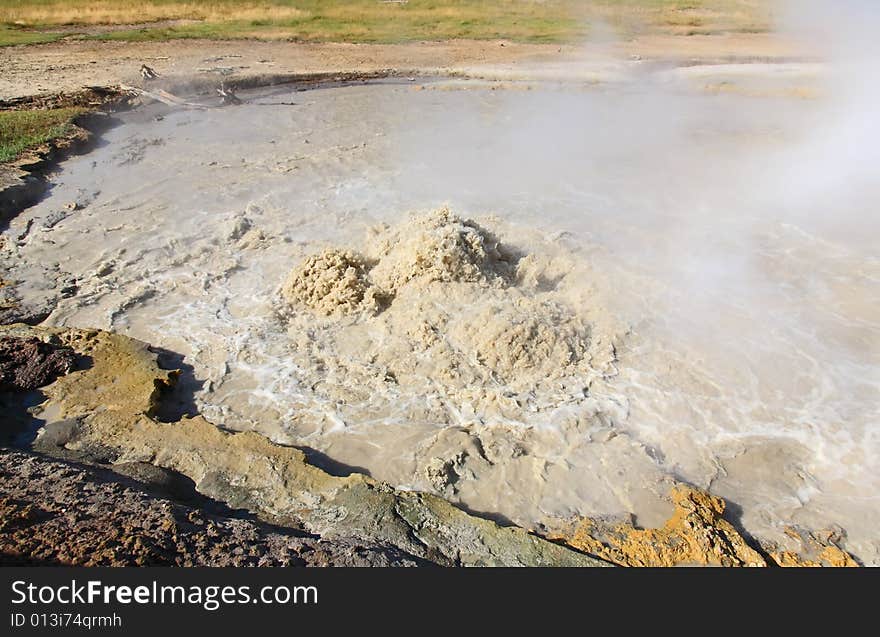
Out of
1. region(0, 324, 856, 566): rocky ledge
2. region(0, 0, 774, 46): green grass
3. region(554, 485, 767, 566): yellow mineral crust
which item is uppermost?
region(0, 0, 774, 46): green grass

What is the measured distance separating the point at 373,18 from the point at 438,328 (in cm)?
1823

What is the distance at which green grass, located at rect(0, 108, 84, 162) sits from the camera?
928 cm

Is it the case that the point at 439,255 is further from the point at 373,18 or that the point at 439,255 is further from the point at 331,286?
the point at 373,18

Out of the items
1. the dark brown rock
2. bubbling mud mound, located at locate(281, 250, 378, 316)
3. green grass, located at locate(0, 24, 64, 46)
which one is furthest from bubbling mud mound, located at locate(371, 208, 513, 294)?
green grass, located at locate(0, 24, 64, 46)

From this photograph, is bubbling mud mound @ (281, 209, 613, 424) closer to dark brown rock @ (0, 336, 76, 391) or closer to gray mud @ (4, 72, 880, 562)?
gray mud @ (4, 72, 880, 562)

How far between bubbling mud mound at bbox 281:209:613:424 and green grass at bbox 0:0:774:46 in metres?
14.3

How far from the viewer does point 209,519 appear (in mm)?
3398

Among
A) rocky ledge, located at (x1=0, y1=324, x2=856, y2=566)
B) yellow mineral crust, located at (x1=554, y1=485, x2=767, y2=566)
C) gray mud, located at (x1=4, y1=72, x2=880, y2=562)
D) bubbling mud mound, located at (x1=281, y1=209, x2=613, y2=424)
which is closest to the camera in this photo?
rocky ledge, located at (x1=0, y1=324, x2=856, y2=566)

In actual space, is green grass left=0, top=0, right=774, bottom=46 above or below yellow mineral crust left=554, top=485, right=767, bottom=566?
above

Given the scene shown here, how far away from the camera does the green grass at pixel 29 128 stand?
928 centimetres

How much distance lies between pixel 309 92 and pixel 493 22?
940cm

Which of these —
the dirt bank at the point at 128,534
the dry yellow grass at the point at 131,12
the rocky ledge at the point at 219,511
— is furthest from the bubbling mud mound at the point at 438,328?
the dry yellow grass at the point at 131,12

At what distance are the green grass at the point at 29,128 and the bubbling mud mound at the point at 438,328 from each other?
20.2 ft

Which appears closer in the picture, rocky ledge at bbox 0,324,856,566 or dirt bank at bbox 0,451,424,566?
dirt bank at bbox 0,451,424,566
